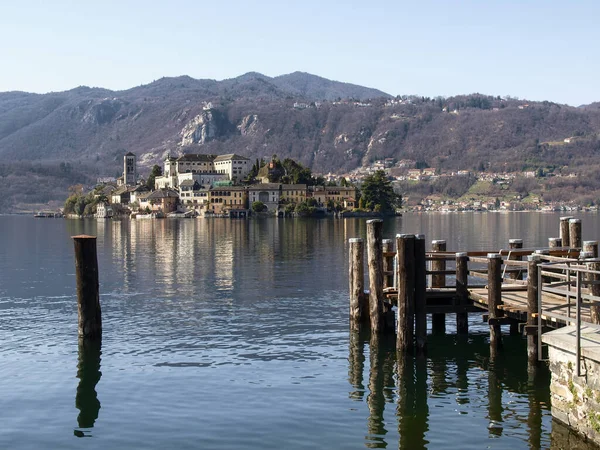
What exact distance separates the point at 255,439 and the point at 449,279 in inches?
1215

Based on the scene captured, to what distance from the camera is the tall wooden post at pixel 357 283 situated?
28281 mm

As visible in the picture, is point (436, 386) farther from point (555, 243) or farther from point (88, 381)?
point (555, 243)

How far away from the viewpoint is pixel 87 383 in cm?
2312

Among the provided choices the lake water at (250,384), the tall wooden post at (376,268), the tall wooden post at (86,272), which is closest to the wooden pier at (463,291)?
the tall wooden post at (376,268)

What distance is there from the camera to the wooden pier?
21.4m

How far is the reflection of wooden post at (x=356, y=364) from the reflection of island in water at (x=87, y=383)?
690 cm

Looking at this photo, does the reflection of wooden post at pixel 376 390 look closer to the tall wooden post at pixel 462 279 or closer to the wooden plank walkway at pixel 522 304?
the tall wooden post at pixel 462 279

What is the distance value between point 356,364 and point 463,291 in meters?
4.27

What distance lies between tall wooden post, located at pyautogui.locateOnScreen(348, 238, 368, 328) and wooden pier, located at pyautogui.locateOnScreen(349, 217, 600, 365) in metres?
0.04

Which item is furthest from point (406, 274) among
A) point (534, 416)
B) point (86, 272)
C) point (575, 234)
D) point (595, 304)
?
point (86, 272)

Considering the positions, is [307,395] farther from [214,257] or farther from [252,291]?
[214,257]

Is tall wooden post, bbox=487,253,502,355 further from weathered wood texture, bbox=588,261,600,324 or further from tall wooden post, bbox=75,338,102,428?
tall wooden post, bbox=75,338,102,428

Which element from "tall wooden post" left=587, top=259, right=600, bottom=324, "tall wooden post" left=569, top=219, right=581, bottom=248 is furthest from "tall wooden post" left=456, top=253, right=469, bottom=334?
"tall wooden post" left=569, top=219, right=581, bottom=248

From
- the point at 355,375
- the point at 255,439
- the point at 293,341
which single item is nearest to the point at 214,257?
the point at 293,341
